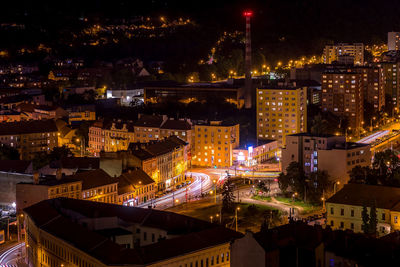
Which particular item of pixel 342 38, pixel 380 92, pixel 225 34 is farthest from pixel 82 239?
pixel 342 38

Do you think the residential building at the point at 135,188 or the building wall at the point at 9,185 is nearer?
the residential building at the point at 135,188

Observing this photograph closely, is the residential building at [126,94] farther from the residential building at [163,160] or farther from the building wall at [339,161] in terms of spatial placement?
the building wall at [339,161]

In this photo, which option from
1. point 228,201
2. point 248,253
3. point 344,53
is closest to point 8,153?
point 228,201

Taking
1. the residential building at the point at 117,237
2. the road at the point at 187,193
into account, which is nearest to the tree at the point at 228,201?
the road at the point at 187,193

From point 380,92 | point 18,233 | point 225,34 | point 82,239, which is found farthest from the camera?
point 225,34

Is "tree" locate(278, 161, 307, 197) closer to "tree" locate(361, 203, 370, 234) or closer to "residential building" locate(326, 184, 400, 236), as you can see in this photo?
"residential building" locate(326, 184, 400, 236)

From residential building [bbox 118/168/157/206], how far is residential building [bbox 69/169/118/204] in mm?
457

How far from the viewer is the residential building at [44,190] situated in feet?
91.6

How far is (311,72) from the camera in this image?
199 feet

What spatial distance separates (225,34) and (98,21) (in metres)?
17.3

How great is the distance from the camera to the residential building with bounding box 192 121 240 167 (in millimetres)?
39906

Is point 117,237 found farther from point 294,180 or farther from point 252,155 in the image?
point 252,155

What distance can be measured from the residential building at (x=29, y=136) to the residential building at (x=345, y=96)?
738 inches

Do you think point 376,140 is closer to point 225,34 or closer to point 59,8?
point 225,34
